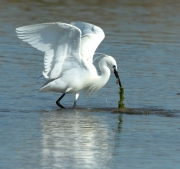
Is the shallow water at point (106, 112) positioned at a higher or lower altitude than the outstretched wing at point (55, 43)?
lower

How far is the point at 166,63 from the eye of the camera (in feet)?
53.6

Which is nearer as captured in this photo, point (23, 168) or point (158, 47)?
point (23, 168)

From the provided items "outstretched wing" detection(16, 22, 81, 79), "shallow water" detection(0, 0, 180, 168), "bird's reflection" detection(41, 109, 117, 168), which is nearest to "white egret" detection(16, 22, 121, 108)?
"outstretched wing" detection(16, 22, 81, 79)

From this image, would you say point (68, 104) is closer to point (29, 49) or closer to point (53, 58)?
point (53, 58)

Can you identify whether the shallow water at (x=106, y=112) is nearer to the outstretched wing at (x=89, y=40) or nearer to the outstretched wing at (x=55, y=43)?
the outstretched wing at (x=55, y=43)

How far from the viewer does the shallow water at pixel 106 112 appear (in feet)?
28.9

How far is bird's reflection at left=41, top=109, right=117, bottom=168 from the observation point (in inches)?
336

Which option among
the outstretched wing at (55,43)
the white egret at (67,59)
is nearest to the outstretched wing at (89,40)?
the white egret at (67,59)

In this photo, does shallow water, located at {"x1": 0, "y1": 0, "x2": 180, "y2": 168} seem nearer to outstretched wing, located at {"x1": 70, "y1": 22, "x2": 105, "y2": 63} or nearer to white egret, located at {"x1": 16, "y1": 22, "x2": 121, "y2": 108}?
white egret, located at {"x1": 16, "y1": 22, "x2": 121, "y2": 108}

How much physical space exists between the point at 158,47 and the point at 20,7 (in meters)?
9.15

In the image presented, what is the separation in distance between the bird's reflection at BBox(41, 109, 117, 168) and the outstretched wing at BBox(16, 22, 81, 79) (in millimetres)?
768

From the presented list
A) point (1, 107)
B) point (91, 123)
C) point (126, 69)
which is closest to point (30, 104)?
point (1, 107)

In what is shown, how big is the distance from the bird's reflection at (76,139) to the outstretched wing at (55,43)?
768mm

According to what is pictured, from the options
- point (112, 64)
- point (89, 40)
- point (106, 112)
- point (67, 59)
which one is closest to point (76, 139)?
point (106, 112)
